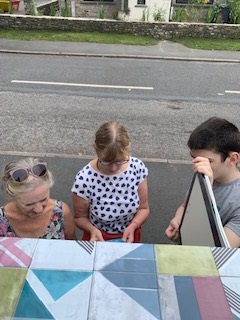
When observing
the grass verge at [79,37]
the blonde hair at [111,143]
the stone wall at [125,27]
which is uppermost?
the blonde hair at [111,143]

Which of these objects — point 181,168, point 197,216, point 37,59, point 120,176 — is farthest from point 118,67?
point 197,216

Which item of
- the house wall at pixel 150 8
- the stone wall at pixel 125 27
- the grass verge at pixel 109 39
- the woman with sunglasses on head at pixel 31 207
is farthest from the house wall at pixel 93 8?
the woman with sunglasses on head at pixel 31 207

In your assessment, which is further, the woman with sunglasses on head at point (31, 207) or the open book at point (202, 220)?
the woman with sunglasses on head at point (31, 207)

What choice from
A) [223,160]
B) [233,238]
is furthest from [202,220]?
[223,160]

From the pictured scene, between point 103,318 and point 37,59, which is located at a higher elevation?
point 103,318

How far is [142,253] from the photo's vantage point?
1038 mm

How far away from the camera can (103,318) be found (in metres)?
0.84

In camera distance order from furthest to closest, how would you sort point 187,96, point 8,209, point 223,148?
point 187,96 < point 8,209 < point 223,148

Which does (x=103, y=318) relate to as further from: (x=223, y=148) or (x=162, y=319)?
(x=223, y=148)

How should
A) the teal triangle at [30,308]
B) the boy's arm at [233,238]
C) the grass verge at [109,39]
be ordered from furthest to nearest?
1. the grass verge at [109,39]
2. the boy's arm at [233,238]
3. the teal triangle at [30,308]

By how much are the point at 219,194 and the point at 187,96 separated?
6.81m

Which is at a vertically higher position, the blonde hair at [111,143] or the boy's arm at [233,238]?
the blonde hair at [111,143]

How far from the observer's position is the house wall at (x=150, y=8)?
1770 cm

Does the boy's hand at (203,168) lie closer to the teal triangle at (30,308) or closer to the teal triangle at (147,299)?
the teal triangle at (147,299)
